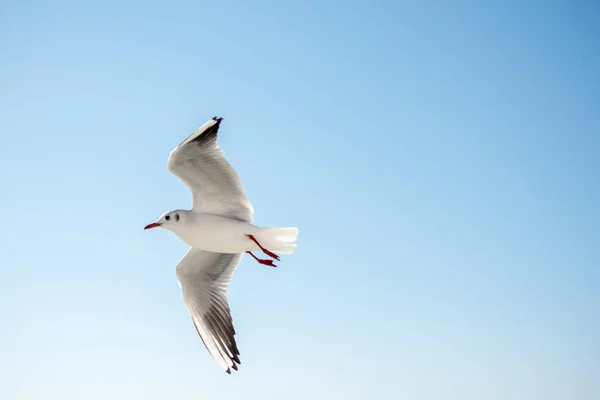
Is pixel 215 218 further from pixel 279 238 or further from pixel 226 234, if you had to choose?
pixel 279 238

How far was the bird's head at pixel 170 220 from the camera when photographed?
7598 millimetres

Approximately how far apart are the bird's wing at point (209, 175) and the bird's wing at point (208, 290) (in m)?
0.95

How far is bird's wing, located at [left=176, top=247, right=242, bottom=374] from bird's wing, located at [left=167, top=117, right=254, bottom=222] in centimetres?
95

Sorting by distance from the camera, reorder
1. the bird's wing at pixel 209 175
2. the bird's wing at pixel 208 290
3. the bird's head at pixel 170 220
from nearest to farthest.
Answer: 1. the bird's wing at pixel 209 175
2. the bird's head at pixel 170 220
3. the bird's wing at pixel 208 290

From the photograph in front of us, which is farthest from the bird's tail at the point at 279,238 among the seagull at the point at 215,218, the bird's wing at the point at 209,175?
the bird's wing at the point at 209,175

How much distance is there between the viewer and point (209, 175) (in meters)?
7.54

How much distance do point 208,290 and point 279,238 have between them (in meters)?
1.74

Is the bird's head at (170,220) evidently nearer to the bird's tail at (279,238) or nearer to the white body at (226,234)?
the white body at (226,234)

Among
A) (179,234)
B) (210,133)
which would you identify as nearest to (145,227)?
(179,234)

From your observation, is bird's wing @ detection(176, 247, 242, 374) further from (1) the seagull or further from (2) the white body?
(2) the white body

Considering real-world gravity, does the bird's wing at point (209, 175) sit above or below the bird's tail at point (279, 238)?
above

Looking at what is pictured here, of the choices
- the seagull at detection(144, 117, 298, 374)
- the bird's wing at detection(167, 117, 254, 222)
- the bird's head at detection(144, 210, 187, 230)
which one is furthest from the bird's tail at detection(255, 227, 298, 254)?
the bird's head at detection(144, 210, 187, 230)

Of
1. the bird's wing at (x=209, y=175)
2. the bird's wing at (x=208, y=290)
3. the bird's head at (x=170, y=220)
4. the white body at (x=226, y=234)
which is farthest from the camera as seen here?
the bird's wing at (x=208, y=290)

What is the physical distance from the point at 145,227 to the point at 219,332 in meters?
1.76
